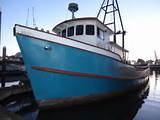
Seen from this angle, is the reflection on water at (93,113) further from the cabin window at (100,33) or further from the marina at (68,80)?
the cabin window at (100,33)

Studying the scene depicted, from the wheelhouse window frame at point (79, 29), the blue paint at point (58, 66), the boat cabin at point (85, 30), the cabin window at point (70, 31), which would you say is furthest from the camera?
the cabin window at point (70, 31)

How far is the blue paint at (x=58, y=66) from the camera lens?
659 cm

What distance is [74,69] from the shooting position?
7.11 metres

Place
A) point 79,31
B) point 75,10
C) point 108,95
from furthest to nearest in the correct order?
point 75,10 < point 79,31 < point 108,95

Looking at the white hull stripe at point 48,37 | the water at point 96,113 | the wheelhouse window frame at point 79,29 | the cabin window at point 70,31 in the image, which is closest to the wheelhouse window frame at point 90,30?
the wheelhouse window frame at point 79,29

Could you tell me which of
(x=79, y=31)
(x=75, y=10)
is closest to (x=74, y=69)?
(x=79, y=31)

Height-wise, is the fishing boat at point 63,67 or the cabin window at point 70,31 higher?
the cabin window at point 70,31

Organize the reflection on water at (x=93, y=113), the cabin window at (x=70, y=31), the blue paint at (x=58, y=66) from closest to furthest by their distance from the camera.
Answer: the blue paint at (x=58, y=66)
the reflection on water at (x=93, y=113)
the cabin window at (x=70, y=31)

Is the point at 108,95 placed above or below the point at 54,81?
below

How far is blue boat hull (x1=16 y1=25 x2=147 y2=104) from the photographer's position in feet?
21.7

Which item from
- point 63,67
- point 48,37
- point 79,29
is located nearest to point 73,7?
point 79,29

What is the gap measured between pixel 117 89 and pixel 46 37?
5.08 metres

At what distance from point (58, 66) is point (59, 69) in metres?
0.13

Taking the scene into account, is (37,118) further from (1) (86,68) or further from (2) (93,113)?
(1) (86,68)
